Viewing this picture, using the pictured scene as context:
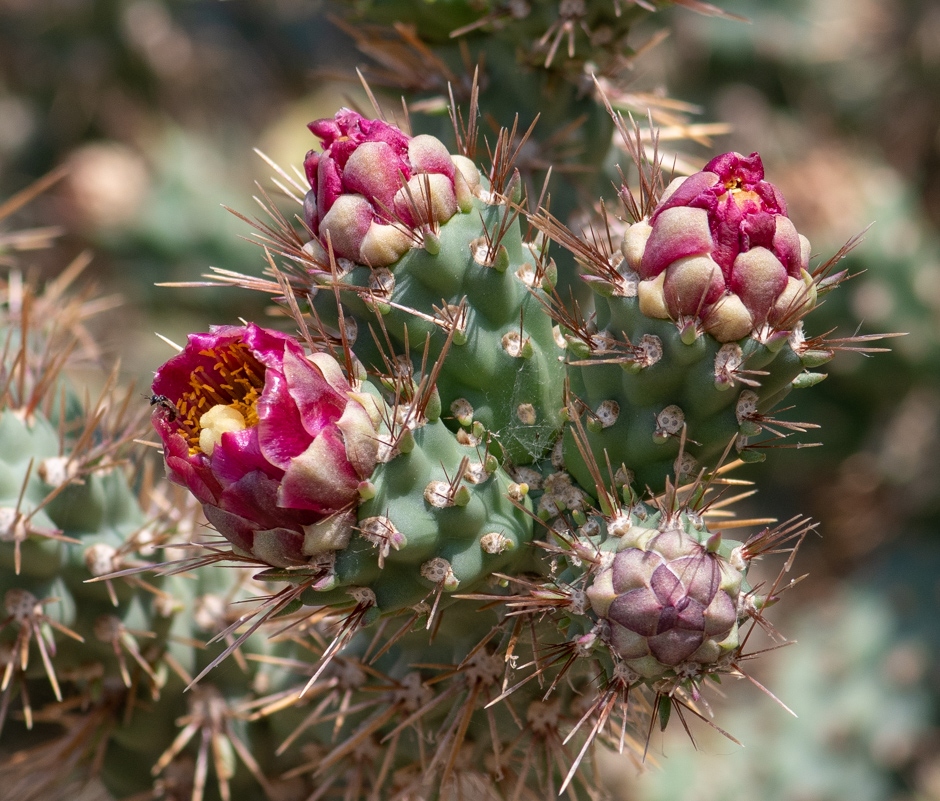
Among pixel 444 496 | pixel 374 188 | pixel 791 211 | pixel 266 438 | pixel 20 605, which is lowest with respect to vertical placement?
pixel 791 211

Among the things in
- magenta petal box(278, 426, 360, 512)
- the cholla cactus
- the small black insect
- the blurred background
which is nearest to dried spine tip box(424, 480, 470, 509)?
the cholla cactus

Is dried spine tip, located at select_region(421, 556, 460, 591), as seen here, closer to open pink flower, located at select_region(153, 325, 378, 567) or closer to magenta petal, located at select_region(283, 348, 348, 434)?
open pink flower, located at select_region(153, 325, 378, 567)

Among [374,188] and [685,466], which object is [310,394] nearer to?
[374,188]

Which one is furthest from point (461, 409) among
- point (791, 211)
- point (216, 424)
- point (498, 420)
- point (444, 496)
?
point (791, 211)

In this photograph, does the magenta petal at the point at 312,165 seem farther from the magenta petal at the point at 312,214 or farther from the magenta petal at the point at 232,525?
the magenta petal at the point at 232,525

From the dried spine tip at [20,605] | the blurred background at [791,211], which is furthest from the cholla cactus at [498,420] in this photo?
the blurred background at [791,211]
